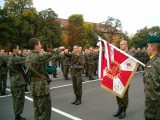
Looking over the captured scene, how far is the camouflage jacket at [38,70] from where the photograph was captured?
6164 mm

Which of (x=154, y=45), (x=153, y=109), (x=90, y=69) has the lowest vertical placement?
(x=90, y=69)

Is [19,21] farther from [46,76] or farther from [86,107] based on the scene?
[46,76]

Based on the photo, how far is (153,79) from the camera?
14.4 ft

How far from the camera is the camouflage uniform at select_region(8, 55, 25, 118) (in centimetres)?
795

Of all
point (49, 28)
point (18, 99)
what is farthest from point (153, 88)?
point (49, 28)

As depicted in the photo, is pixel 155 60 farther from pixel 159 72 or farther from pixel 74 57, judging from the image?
pixel 74 57

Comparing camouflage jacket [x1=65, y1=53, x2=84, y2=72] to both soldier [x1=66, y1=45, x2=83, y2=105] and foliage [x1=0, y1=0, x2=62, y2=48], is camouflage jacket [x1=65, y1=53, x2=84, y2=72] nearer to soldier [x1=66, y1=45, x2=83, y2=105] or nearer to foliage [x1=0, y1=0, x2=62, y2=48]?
soldier [x1=66, y1=45, x2=83, y2=105]

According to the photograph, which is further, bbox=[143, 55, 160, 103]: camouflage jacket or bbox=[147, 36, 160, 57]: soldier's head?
bbox=[147, 36, 160, 57]: soldier's head

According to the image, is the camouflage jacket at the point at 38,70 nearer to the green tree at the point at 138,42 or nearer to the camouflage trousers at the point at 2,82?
the camouflage trousers at the point at 2,82

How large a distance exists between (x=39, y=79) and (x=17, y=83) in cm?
205

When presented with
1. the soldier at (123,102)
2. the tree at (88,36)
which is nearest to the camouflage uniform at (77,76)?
the soldier at (123,102)

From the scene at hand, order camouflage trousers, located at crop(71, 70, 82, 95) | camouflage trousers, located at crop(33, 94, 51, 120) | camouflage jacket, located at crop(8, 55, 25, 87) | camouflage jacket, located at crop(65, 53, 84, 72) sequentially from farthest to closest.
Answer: camouflage jacket, located at crop(65, 53, 84, 72) < camouflage trousers, located at crop(71, 70, 82, 95) < camouflage jacket, located at crop(8, 55, 25, 87) < camouflage trousers, located at crop(33, 94, 51, 120)

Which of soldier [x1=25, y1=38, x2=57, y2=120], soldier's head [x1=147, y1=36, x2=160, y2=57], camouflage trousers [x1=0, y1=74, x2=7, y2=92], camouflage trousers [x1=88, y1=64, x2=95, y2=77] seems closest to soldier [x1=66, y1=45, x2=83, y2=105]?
soldier [x1=25, y1=38, x2=57, y2=120]

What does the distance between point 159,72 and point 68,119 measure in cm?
424
